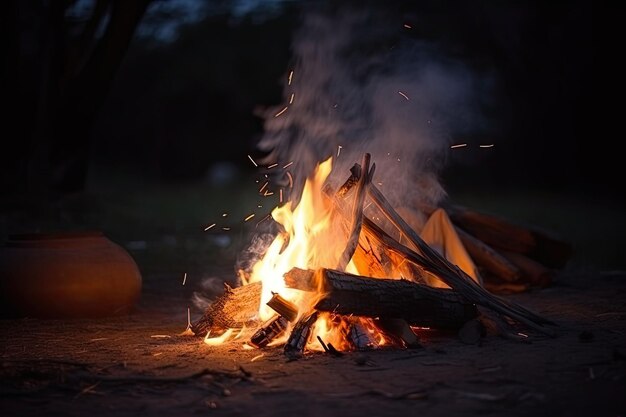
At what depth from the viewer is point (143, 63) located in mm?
27078

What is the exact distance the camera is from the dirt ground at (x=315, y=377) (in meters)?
4.06

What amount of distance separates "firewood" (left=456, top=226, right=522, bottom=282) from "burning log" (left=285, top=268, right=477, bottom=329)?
2.85 m

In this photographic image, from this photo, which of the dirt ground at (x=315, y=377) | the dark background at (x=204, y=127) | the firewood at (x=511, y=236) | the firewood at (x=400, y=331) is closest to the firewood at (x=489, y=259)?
the firewood at (x=511, y=236)

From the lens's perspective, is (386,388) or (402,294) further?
(402,294)

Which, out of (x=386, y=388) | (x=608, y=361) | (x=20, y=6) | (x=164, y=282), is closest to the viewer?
(x=386, y=388)

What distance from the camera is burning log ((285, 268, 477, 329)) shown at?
5352 mm

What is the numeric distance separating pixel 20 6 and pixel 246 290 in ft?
36.2

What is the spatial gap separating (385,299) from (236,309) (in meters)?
1.20

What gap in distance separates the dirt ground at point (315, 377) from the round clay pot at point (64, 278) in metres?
0.94

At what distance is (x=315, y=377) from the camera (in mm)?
4668

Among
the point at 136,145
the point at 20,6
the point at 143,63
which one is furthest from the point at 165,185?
the point at 20,6

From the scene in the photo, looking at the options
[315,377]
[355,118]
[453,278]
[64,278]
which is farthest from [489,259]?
[315,377]

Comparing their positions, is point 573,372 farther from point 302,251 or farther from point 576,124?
point 576,124

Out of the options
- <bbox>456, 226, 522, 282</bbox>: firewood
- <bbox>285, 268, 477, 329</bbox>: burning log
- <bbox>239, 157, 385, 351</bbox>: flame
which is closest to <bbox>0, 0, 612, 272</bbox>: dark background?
<bbox>456, 226, 522, 282</bbox>: firewood
